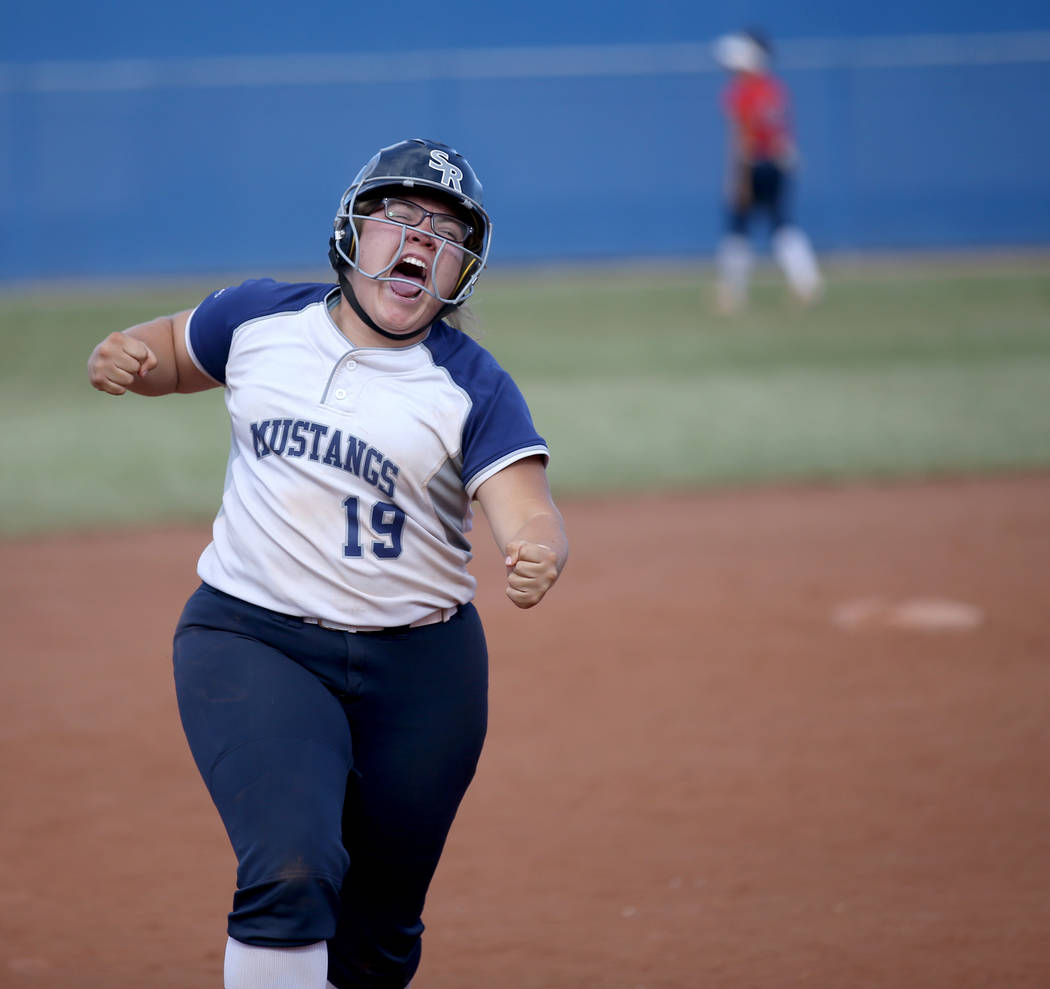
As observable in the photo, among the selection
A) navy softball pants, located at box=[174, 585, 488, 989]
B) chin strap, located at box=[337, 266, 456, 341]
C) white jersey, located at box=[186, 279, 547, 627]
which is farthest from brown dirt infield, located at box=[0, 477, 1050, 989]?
chin strap, located at box=[337, 266, 456, 341]

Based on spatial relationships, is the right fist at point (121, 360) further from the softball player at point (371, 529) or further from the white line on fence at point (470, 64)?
the white line on fence at point (470, 64)

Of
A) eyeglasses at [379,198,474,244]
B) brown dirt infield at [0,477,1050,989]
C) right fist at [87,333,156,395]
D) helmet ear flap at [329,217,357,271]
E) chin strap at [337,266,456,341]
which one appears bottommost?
brown dirt infield at [0,477,1050,989]

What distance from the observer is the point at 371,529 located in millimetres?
3020

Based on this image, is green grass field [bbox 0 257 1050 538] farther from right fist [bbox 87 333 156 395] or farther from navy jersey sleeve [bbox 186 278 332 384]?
right fist [bbox 87 333 156 395]

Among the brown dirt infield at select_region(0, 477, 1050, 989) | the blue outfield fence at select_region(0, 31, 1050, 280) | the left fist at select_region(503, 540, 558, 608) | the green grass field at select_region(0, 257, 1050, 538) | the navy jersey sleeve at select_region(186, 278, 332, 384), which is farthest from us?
the blue outfield fence at select_region(0, 31, 1050, 280)

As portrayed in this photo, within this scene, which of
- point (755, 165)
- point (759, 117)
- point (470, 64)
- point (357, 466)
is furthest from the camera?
point (470, 64)

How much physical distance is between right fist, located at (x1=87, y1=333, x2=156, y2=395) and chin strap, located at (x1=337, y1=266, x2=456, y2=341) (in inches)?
17.4

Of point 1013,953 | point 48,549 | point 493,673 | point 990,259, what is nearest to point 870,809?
point 1013,953

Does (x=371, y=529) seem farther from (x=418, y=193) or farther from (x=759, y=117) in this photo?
(x=759, y=117)

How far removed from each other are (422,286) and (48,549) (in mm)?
5892

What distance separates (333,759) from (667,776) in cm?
255

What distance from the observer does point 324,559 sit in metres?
3.00

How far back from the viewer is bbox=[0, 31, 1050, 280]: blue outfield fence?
770 inches

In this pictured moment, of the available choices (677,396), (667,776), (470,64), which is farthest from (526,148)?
(667,776)
